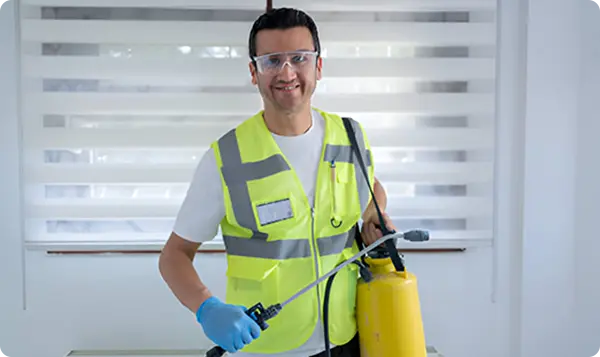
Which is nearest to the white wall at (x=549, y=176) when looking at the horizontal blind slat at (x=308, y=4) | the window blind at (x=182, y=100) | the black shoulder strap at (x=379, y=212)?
the window blind at (x=182, y=100)

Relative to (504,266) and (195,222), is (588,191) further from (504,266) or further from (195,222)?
(195,222)

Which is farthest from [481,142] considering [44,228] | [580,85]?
[44,228]

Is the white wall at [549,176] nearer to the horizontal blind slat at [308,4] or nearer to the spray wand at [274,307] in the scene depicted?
the horizontal blind slat at [308,4]

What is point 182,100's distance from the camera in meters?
1.79

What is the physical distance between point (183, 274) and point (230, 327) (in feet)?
0.65

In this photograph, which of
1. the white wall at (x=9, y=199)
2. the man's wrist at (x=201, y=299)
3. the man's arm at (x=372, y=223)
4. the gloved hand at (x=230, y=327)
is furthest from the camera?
the white wall at (x=9, y=199)

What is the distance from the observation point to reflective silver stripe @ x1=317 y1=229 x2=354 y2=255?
1145 mm

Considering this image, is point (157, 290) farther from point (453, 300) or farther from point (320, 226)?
point (453, 300)

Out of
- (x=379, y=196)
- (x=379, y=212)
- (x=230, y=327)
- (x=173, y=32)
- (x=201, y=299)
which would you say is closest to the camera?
(x=230, y=327)

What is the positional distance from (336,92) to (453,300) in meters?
0.89

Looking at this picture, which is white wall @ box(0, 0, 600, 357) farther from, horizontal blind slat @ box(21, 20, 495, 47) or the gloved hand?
the gloved hand

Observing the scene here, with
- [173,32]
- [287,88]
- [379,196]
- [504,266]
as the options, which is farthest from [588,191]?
[173,32]

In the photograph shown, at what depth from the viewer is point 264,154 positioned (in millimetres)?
1144

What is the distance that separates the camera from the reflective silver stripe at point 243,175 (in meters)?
1.12
